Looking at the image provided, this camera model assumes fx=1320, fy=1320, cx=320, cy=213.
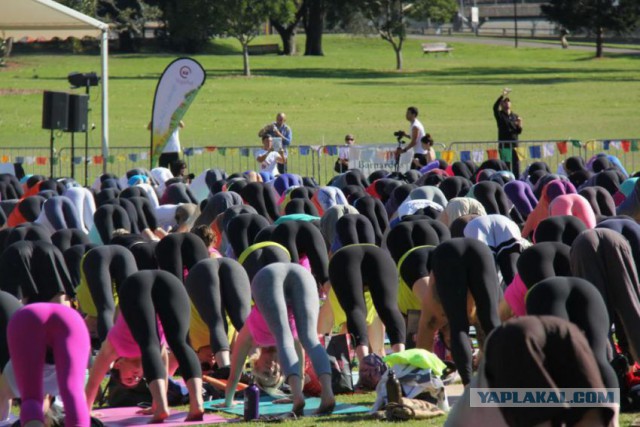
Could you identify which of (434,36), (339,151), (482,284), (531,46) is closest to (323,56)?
(531,46)

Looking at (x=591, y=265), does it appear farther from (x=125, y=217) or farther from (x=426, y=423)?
(x=125, y=217)

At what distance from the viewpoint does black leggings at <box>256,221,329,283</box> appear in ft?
38.0

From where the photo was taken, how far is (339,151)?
25.9 meters

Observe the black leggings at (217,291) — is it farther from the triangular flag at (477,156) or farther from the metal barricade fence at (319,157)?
the triangular flag at (477,156)

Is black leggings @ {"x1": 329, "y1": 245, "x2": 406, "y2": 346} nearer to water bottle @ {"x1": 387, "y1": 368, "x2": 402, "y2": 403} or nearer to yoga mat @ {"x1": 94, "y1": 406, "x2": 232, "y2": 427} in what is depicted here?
water bottle @ {"x1": 387, "y1": 368, "x2": 402, "y2": 403}

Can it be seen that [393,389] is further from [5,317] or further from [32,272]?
[32,272]

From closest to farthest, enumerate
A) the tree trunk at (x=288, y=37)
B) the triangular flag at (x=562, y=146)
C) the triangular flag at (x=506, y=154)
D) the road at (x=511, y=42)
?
the triangular flag at (x=506, y=154)
the triangular flag at (x=562, y=146)
the tree trunk at (x=288, y=37)
the road at (x=511, y=42)

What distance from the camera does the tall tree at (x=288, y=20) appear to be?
68.5m

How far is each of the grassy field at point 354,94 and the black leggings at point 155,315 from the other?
31.7m

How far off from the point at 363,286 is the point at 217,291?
114 cm

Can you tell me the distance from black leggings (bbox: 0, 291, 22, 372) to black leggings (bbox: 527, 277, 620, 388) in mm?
3466

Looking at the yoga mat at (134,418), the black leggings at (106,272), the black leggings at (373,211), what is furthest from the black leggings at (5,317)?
the black leggings at (373,211)

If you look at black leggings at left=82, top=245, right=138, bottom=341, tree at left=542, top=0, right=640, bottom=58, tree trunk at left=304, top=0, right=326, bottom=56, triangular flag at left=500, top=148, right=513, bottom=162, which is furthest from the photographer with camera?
tree trunk at left=304, top=0, right=326, bottom=56

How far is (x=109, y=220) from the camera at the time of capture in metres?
14.3
